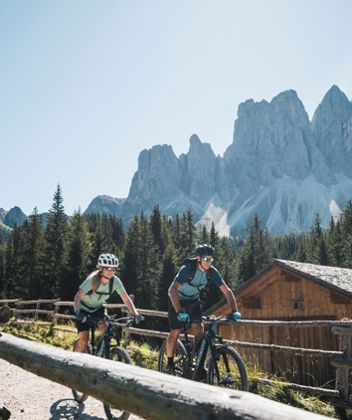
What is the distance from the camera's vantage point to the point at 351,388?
7789 mm

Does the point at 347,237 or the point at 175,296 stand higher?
the point at 347,237

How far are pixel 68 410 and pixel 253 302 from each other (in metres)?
15.1

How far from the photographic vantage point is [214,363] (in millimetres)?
5910

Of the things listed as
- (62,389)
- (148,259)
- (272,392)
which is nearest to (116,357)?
(62,389)

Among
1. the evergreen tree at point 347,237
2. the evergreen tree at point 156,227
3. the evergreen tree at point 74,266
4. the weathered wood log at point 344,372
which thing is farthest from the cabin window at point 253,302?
the evergreen tree at point 156,227

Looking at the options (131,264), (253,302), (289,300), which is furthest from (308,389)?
(131,264)

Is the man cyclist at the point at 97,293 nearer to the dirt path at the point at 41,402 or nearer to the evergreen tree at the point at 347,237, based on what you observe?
the dirt path at the point at 41,402

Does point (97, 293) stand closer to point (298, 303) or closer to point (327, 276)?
point (327, 276)

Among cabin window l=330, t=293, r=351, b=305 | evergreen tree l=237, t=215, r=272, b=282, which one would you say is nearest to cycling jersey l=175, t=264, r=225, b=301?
cabin window l=330, t=293, r=351, b=305

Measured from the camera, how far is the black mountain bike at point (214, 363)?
5715 millimetres

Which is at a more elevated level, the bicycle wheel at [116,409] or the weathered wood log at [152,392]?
the weathered wood log at [152,392]

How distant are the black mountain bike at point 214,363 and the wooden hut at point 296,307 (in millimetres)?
9168

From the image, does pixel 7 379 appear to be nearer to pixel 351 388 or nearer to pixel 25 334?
pixel 351 388

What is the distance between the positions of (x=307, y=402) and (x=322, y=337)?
32.5ft
